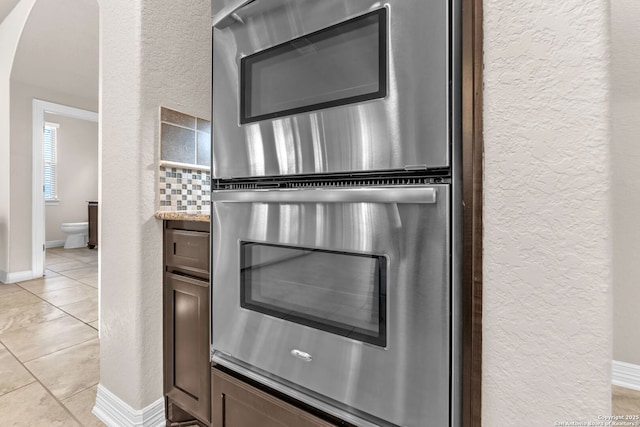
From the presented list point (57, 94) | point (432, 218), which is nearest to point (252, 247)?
point (432, 218)

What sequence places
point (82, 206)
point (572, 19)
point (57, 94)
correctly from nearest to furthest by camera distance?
point (572, 19)
point (57, 94)
point (82, 206)

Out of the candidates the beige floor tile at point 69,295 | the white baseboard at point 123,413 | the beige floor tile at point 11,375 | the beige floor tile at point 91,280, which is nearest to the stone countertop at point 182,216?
the white baseboard at point 123,413

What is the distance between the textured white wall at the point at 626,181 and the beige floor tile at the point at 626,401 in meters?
0.16

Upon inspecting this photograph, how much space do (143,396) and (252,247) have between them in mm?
941

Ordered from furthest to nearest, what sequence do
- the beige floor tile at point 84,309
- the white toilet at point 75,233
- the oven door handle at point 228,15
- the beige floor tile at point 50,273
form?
the white toilet at point 75,233
the beige floor tile at point 50,273
the beige floor tile at point 84,309
the oven door handle at point 228,15

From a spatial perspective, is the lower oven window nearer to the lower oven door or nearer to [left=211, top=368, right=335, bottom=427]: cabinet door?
the lower oven door

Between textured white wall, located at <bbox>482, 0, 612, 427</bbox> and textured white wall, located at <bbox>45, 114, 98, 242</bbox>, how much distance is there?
7.19 metres

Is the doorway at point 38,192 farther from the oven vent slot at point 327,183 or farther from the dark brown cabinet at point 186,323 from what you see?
the oven vent slot at point 327,183

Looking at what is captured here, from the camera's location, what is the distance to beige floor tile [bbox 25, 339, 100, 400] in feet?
5.48

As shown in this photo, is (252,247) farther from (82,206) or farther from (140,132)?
(82,206)

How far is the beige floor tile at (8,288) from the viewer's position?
3.18 meters

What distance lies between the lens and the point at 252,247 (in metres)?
0.98

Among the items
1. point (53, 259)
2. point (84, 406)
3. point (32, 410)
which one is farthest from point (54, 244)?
point (84, 406)

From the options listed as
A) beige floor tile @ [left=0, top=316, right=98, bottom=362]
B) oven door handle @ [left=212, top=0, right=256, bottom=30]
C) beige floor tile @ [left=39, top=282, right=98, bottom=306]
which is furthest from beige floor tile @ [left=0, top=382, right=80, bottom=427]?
oven door handle @ [left=212, top=0, right=256, bottom=30]
